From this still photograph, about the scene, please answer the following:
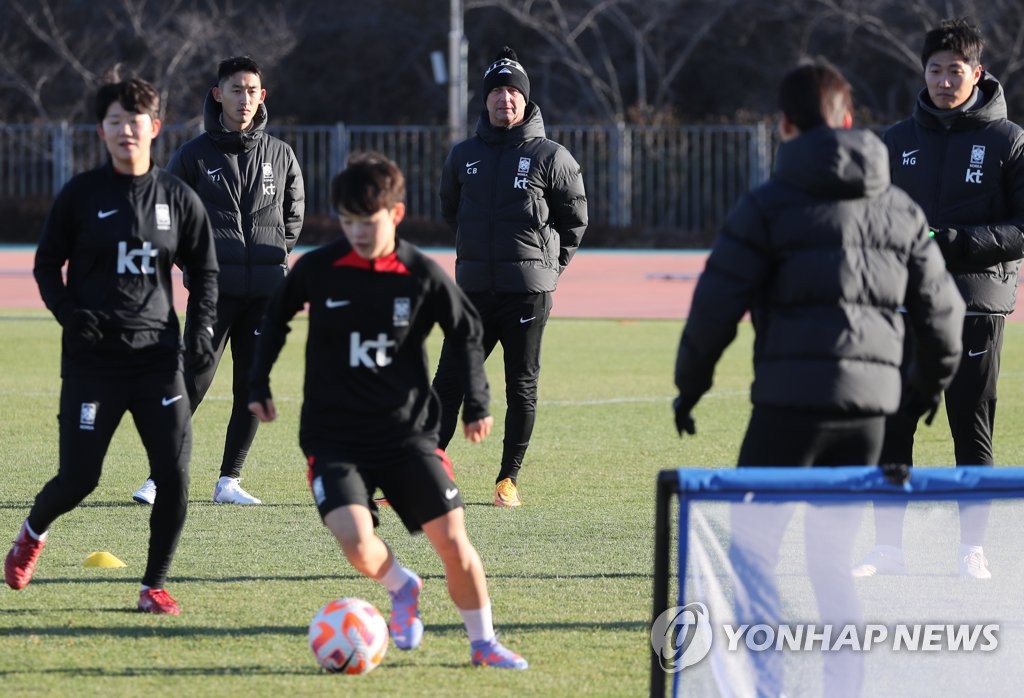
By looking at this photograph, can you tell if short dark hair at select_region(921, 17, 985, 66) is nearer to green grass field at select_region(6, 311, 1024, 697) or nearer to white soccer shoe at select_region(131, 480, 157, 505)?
green grass field at select_region(6, 311, 1024, 697)

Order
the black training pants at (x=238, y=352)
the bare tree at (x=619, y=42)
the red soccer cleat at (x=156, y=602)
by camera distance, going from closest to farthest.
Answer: the red soccer cleat at (x=156, y=602), the black training pants at (x=238, y=352), the bare tree at (x=619, y=42)

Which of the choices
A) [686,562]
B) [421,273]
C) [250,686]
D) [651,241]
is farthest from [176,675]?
[651,241]

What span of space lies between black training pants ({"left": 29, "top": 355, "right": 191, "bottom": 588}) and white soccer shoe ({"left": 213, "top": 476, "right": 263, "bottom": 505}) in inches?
92.5

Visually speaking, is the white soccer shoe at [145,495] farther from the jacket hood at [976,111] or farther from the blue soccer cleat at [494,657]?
the jacket hood at [976,111]

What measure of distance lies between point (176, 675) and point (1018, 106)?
111 feet

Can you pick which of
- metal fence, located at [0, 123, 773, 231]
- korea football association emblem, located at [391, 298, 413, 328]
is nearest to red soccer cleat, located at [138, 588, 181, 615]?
korea football association emblem, located at [391, 298, 413, 328]

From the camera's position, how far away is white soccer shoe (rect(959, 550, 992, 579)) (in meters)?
4.89

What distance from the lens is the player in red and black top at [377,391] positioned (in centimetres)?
519

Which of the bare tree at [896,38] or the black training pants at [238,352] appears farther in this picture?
the bare tree at [896,38]

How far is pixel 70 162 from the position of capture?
3472 centimetres

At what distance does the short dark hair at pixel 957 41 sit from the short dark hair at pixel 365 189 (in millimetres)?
2566

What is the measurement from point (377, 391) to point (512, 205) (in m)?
3.50

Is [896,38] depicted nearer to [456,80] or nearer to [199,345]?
[456,80]

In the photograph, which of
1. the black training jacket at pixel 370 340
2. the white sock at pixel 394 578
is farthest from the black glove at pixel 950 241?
the white sock at pixel 394 578
